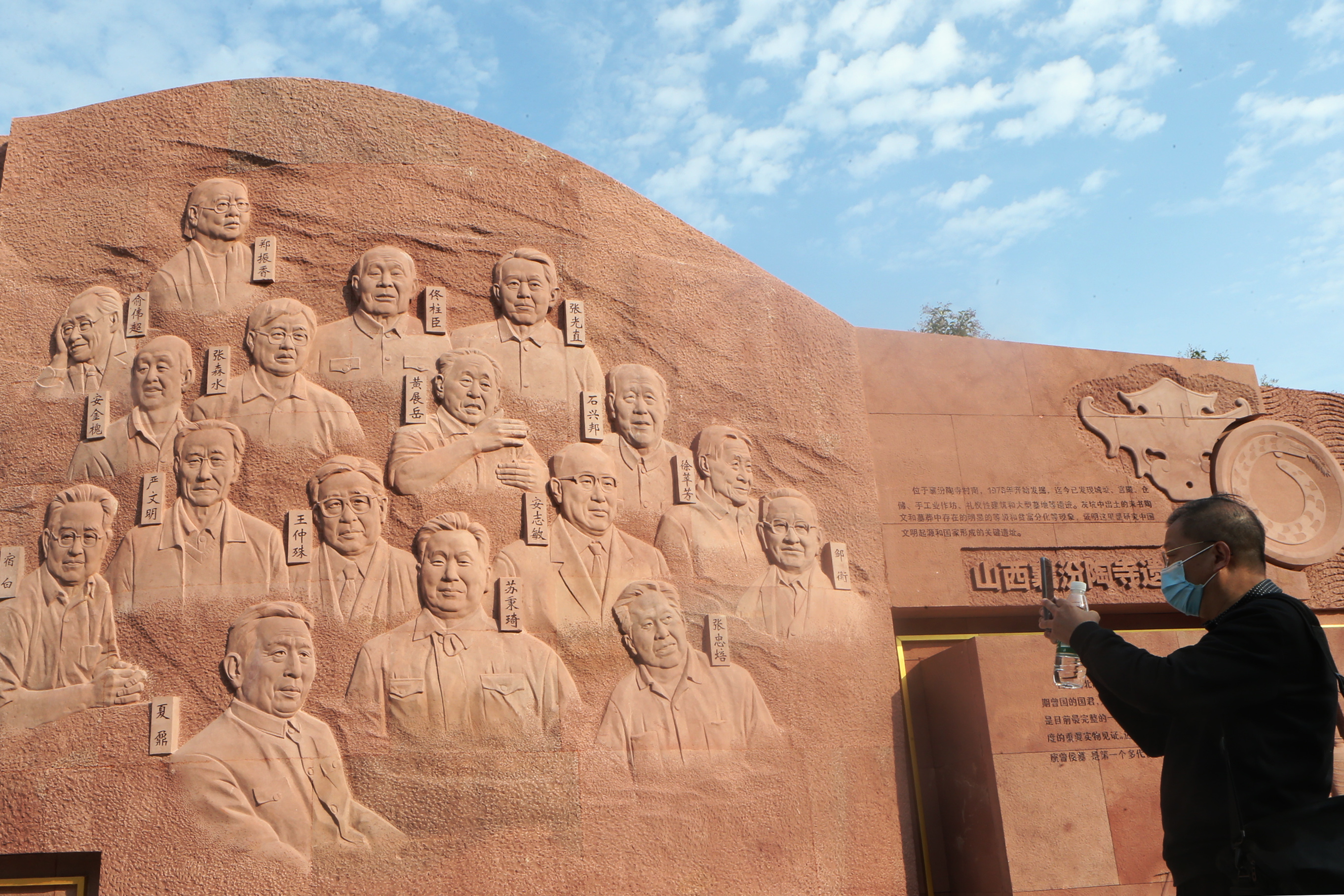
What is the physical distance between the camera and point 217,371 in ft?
19.6

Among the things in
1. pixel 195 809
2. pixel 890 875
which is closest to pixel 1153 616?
pixel 890 875

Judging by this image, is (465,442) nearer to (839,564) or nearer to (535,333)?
(535,333)

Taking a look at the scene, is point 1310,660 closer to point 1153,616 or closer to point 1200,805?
point 1200,805

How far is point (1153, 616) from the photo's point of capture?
291 inches

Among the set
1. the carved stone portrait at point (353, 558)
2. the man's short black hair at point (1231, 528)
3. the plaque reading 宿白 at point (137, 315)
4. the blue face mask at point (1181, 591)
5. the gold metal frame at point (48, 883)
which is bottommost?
the gold metal frame at point (48, 883)

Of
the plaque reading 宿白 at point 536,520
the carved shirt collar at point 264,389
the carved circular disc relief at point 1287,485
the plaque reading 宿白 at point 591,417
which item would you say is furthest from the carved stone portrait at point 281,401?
the carved circular disc relief at point 1287,485

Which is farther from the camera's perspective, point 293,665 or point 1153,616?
point 1153,616

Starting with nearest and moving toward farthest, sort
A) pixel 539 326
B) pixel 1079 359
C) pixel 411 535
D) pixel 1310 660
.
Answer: pixel 1310 660, pixel 411 535, pixel 539 326, pixel 1079 359

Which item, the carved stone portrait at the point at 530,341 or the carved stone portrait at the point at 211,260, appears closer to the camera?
the carved stone portrait at the point at 211,260

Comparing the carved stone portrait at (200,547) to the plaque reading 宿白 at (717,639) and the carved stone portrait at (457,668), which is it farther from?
the plaque reading 宿白 at (717,639)

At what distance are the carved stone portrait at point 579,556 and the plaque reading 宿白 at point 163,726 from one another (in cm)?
→ 173

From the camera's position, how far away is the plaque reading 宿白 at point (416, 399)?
6.03 meters

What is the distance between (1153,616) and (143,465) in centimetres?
654

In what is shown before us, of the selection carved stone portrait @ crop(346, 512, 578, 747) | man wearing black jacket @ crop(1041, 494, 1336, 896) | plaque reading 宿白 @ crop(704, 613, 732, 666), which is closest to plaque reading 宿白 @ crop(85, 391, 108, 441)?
carved stone portrait @ crop(346, 512, 578, 747)
